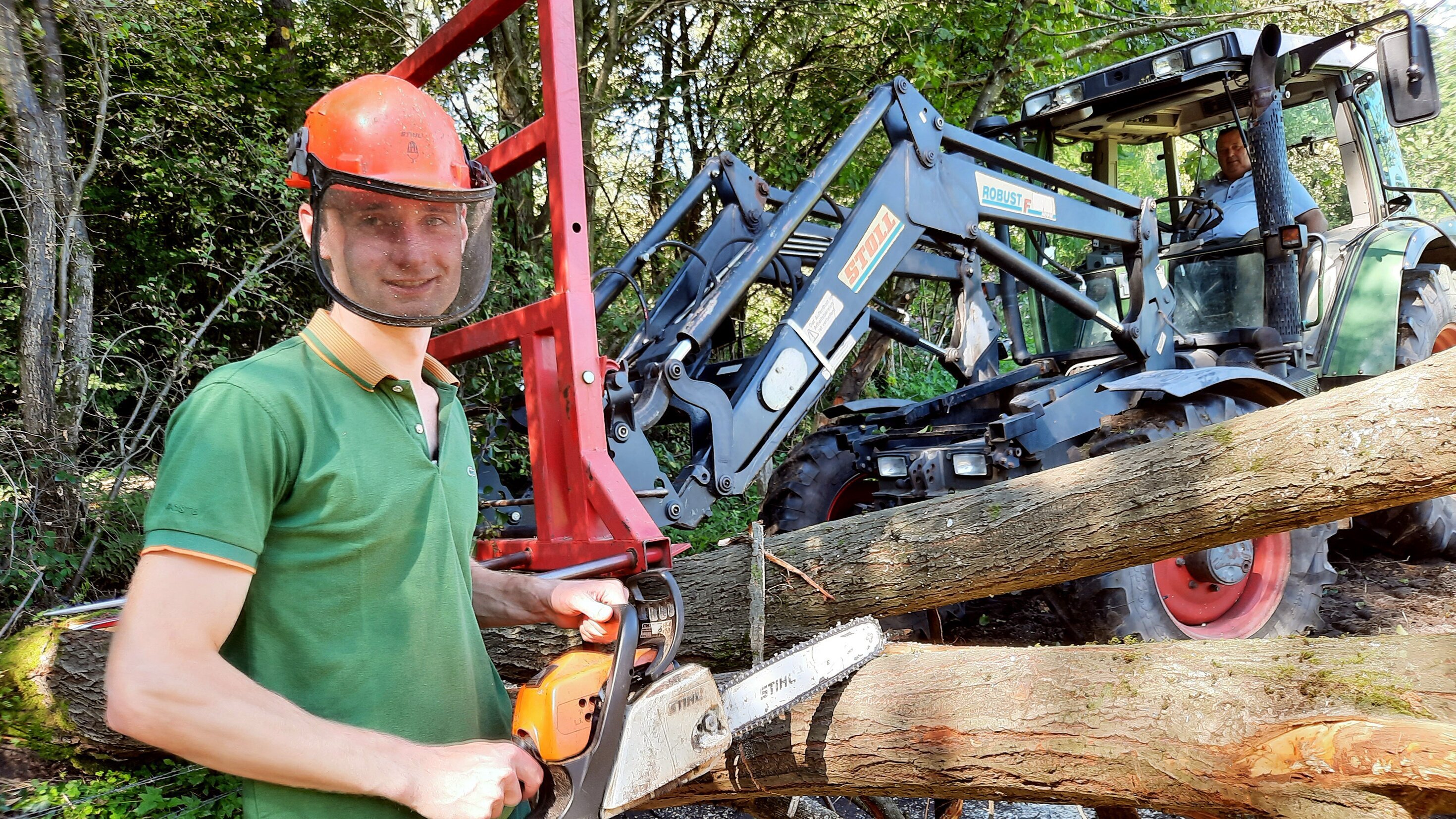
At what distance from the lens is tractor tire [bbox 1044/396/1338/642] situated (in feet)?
12.7

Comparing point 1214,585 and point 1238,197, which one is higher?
point 1238,197

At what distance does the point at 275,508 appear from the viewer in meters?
1.23

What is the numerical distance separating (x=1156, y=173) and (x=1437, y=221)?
1.94 metres

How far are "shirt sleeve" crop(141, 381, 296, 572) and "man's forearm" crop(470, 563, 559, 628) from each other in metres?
0.66

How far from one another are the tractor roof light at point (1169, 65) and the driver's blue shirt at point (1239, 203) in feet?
2.99

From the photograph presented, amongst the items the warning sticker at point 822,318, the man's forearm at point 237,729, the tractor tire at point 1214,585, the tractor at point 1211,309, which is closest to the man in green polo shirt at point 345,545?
the man's forearm at point 237,729

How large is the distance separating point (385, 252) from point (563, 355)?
56.9 inches

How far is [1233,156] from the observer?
558 centimetres

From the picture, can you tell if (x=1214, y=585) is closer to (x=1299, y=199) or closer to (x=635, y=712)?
(x=1299, y=199)

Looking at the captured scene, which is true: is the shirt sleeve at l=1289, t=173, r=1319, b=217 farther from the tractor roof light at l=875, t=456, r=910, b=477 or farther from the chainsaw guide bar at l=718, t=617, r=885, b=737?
the chainsaw guide bar at l=718, t=617, r=885, b=737

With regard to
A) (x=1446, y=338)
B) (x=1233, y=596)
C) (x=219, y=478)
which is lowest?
(x=1233, y=596)

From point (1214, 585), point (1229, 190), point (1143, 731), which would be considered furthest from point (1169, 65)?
point (1143, 731)

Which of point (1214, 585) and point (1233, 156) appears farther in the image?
point (1233, 156)

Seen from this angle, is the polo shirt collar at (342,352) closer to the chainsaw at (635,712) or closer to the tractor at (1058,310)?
the chainsaw at (635,712)
